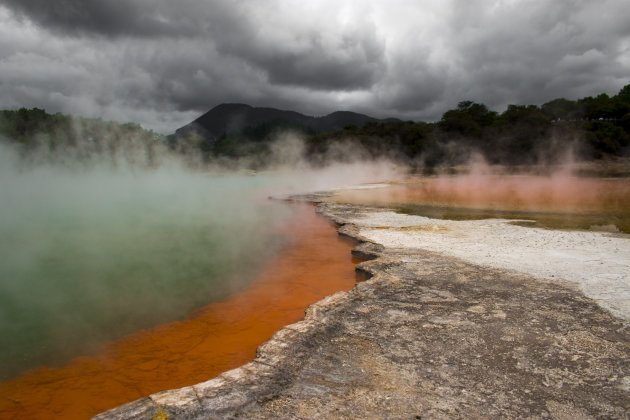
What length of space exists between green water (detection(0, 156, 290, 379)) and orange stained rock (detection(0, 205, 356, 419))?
0.36 m

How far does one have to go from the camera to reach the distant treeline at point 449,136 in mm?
34000

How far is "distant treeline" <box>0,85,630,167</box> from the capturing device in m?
Result: 34.0

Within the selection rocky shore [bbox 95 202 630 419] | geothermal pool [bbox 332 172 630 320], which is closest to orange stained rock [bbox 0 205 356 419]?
rocky shore [bbox 95 202 630 419]

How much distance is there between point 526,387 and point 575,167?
1394 inches

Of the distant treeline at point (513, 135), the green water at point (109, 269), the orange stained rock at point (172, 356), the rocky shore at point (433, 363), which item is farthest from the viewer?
the distant treeline at point (513, 135)

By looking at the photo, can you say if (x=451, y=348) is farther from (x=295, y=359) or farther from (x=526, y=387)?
(x=295, y=359)

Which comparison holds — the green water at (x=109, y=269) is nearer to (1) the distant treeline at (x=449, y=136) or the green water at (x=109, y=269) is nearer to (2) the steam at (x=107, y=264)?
(2) the steam at (x=107, y=264)

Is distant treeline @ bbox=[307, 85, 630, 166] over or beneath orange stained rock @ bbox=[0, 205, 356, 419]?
over

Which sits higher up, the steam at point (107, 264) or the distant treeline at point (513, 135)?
the distant treeline at point (513, 135)

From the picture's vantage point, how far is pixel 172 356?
3982 millimetres

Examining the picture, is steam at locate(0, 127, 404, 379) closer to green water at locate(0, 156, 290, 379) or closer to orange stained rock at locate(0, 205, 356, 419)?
green water at locate(0, 156, 290, 379)

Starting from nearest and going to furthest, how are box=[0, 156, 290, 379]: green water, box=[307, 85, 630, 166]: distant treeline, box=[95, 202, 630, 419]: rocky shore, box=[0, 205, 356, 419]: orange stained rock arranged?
box=[95, 202, 630, 419]: rocky shore, box=[0, 205, 356, 419]: orange stained rock, box=[0, 156, 290, 379]: green water, box=[307, 85, 630, 166]: distant treeline

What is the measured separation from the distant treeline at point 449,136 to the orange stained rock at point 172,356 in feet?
118

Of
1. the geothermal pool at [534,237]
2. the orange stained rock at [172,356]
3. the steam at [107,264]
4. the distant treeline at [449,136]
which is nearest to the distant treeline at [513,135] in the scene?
the distant treeline at [449,136]
